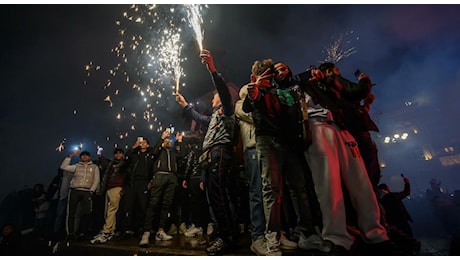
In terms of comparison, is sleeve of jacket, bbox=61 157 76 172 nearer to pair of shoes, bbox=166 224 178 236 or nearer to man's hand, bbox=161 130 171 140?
man's hand, bbox=161 130 171 140

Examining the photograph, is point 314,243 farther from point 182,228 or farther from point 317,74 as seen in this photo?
point 182,228

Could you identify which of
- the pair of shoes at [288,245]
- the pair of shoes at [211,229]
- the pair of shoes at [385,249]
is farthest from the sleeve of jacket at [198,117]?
the pair of shoes at [385,249]

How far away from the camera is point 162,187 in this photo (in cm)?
460

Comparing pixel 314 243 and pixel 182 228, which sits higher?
pixel 314 243

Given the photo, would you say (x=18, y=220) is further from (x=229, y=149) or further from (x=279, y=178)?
(x=279, y=178)

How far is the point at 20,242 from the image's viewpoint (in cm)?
527

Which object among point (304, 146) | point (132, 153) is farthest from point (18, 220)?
Answer: point (304, 146)

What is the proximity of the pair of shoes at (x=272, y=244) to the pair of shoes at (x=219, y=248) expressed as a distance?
0.55 m

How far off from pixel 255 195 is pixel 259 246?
0.65m

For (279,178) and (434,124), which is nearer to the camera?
(279,178)

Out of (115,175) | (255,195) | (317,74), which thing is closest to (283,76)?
(317,74)

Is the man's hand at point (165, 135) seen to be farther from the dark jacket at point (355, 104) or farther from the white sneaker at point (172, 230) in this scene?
the dark jacket at point (355, 104)

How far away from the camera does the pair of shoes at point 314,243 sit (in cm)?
238
